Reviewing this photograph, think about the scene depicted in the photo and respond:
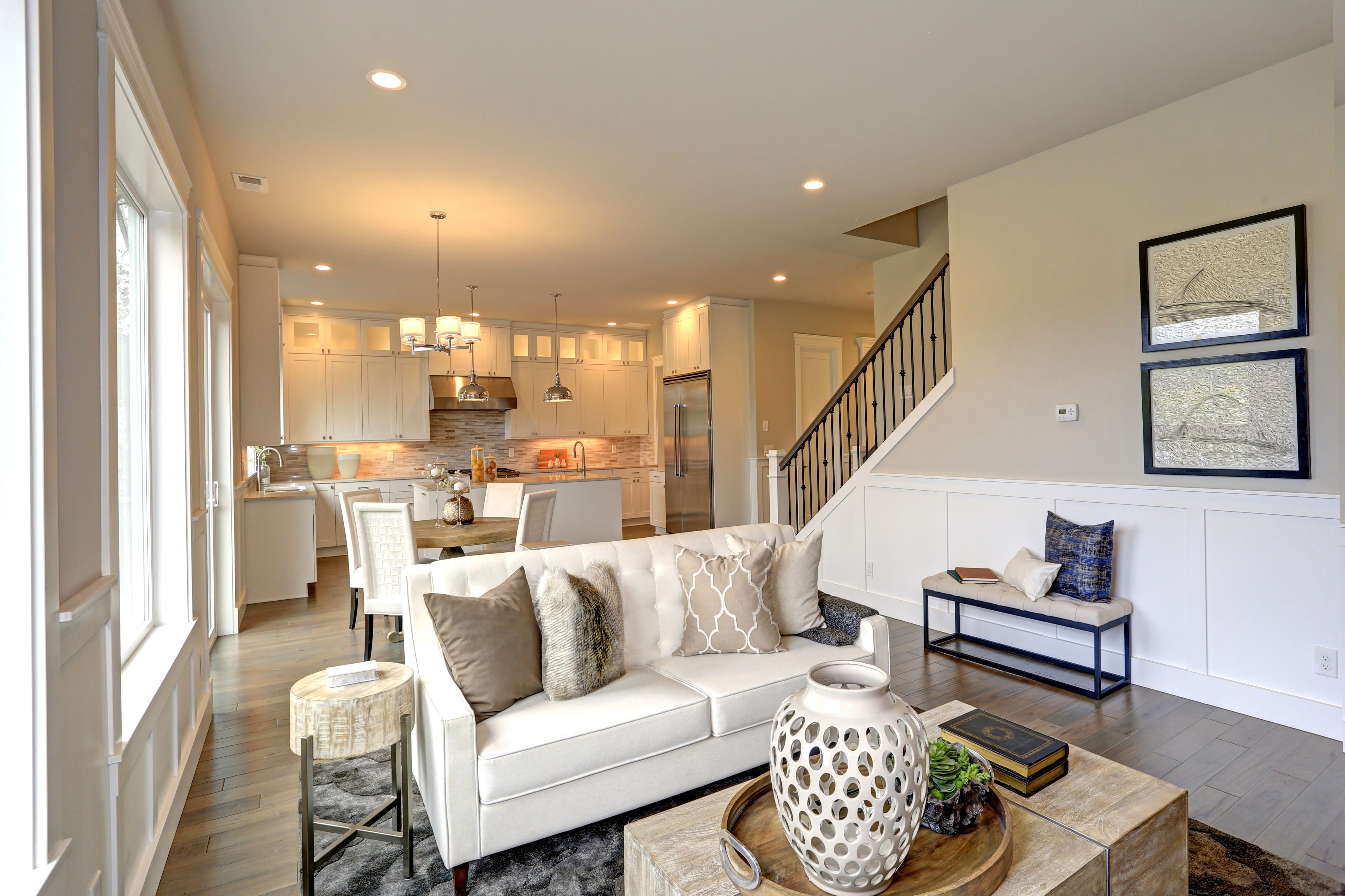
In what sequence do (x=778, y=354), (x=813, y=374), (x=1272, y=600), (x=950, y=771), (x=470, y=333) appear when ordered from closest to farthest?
(x=950, y=771), (x=1272, y=600), (x=470, y=333), (x=778, y=354), (x=813, y=374)

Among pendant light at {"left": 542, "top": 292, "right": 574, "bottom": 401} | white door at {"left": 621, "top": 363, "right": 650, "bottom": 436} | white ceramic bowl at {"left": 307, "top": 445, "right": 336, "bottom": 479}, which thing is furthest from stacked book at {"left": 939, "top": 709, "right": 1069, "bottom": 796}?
white door at {"left": 621, "top": 363, "right": 650, "bottom": 436}

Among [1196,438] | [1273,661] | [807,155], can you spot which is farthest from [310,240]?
[1273,661]

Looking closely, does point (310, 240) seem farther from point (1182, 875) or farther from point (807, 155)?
point (1182, 875)

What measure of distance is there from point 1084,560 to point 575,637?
2.73 m

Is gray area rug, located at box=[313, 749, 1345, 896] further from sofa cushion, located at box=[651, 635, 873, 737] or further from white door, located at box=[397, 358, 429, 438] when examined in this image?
white door, located at box=[397, 358, 429, 438]

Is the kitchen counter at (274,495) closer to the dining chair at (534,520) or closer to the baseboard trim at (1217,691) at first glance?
Result: the dining chair at (534,520)

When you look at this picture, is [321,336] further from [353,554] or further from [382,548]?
[382,548]

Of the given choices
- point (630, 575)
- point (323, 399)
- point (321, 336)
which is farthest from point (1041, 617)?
point (321, 336)

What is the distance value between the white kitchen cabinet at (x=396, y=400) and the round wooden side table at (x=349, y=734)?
22.7 ft

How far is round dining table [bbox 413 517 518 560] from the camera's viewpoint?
417 cm

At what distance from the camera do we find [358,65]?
292 centimetres

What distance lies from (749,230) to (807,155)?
1.43m

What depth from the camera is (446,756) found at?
6.36ft

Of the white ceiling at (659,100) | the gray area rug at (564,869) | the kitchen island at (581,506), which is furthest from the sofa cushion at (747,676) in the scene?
the kitchen island at (581,506)
